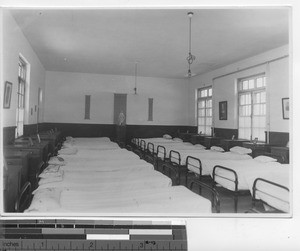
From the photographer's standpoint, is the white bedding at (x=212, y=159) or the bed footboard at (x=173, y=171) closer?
the bed footboard at (x=173, y=171)

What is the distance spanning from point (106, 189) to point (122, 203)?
0.89m

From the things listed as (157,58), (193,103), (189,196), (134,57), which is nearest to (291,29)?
(189,196)

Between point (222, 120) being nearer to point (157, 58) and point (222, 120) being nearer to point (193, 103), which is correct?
point (193, 103)

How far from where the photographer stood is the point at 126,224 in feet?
4.41

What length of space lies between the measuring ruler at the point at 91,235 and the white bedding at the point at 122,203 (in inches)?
5.8

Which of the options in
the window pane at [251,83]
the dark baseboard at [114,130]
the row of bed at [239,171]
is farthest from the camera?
the dark baseboard at [114,130]

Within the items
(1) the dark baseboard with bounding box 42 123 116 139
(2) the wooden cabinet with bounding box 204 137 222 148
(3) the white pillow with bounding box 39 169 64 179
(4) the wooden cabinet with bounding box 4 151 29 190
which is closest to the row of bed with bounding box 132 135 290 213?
(2) the wooden cabinet with bounding box 204 137 222 148

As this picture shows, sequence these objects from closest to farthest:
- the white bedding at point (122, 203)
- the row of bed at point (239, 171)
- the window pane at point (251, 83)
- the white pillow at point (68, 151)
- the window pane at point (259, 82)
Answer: the white bedding at point (122, 203)
the row of bed at point (239, 171)
the window pane at point (259, 82)
the window pane at point (251, 83)
the white pillow at point (68, 151)

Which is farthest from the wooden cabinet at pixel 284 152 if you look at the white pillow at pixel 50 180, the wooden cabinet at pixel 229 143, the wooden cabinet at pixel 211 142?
the wooden cabinet at pixel 211 142

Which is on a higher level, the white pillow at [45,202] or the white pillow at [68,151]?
the white pillow at [68,151]

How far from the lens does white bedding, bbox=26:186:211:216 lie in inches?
61.3

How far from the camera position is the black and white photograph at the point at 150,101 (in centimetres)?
153

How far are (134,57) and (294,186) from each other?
2.83 m

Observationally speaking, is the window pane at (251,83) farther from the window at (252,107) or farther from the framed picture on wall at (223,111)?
the framed picture on wall at (223,111)
